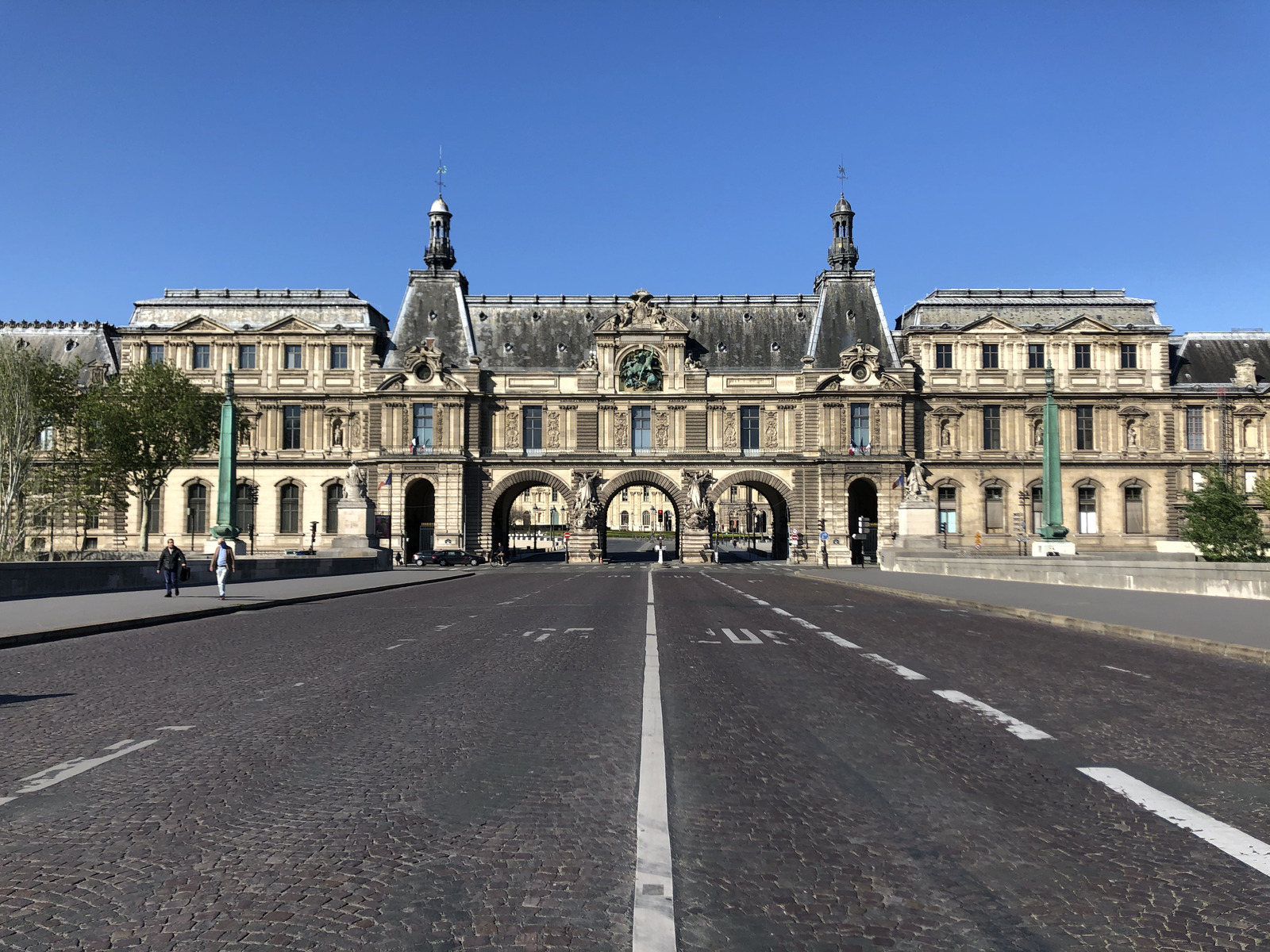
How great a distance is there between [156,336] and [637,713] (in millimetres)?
67164

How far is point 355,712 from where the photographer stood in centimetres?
893

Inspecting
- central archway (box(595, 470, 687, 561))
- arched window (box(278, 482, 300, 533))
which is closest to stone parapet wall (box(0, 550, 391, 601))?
arched window (box(278, 482, 300, 533))

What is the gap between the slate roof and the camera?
67625 millimetres

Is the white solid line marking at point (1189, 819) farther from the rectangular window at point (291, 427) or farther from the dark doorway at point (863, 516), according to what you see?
the rectangular window at point (291, 427)

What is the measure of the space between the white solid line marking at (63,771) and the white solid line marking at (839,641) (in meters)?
9.81

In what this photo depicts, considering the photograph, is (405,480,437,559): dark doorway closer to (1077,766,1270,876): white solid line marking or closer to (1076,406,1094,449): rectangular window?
(1076,406,1094,449): rectangular window

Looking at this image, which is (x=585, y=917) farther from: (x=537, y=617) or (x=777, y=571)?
(x=777, y=571)

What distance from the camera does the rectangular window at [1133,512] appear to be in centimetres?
6606

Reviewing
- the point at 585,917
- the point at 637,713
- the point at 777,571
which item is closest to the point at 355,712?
the point at 637,713

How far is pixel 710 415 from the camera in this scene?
218ft

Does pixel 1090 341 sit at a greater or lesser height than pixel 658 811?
greater

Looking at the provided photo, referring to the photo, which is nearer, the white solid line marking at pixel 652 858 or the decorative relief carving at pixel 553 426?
the white solid line marking at pixel 652 858

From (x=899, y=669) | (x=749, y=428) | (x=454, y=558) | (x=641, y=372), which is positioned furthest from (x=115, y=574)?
(x=749, y=428)

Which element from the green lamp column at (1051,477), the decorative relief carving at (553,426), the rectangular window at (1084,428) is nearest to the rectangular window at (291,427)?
the decorative relief carving at (553,426)
